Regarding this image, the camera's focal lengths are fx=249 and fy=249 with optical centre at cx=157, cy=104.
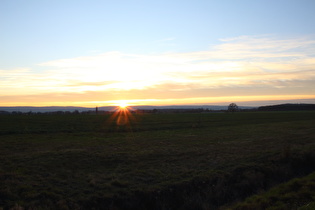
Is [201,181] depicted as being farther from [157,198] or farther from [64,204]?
[64,204]

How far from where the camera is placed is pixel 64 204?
10.1 m

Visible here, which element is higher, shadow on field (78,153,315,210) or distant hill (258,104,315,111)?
distant hill (258,104,315,111)

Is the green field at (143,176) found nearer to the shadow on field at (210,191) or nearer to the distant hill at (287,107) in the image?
the shadow on field at (210,191)

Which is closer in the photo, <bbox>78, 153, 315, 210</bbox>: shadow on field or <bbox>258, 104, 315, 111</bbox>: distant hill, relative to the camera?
<bbox>78, 153, 315, 210</bbox>: shadow on field

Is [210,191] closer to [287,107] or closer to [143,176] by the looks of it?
[143,176]

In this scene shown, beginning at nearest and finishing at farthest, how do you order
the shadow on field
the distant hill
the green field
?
the green field
the shadow on field
the distant hill

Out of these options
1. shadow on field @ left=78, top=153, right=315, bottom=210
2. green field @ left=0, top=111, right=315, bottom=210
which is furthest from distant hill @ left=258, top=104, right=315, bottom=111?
shadow on field @ left=78, top=153, right=315, bottom=210

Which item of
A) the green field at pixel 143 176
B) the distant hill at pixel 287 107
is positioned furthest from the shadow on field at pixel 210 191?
the distant hill at pixel 287 107

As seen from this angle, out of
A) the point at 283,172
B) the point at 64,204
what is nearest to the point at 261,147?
the point at 283,172

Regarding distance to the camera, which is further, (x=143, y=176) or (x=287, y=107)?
(x=287, y=107)

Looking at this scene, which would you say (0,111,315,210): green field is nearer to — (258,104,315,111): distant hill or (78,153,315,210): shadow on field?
(78,153,315,210): shadow on field

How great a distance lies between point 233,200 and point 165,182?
130 inches

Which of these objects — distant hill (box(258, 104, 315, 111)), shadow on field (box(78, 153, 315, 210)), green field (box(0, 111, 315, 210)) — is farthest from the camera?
distant hill (box(258, 104, 315, 111))

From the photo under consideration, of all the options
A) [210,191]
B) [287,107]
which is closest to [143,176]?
[210,191]
